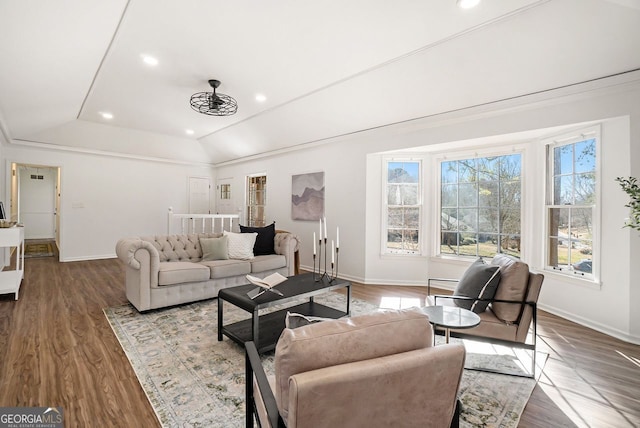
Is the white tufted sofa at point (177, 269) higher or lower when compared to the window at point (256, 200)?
lower

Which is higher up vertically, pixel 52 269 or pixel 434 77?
pixel 434 77

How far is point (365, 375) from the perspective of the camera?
0.95 metres

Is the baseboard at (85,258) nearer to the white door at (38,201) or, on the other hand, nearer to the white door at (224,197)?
the white door at (224,197)

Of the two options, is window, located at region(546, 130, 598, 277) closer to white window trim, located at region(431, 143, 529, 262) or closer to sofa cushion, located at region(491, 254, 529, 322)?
Answer: white window trim, located at region(431, 143, 529, 262)

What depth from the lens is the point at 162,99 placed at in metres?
4.95

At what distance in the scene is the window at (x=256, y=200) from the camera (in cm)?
728

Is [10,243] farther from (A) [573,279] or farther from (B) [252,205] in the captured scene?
(A) [573,279]

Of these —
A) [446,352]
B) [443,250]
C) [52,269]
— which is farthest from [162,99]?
[446,352]

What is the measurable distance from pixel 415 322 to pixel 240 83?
3.98 m

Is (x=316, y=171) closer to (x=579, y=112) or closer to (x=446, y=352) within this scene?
(x=579, y=112)

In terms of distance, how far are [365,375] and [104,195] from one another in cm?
784

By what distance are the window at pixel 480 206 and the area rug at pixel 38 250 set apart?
856cm

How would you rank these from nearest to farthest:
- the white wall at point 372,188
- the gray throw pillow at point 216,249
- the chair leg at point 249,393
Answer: the chair leg at point 249,393
the white wall at point 372,188
the gray throw pillow at point 216,249

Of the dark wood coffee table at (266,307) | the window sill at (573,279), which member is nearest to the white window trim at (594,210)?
the window sill at (573,279)
